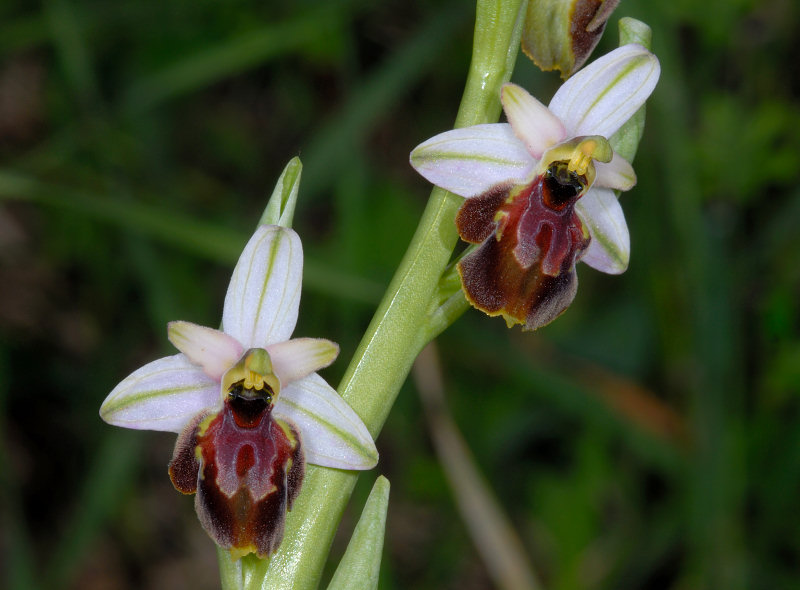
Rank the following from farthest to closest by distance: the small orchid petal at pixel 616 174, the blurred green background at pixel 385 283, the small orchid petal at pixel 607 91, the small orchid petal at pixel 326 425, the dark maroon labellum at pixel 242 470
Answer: the blurred green background at pixel 385 283, the small orchid petal at pixel 616 174, the small orchid petal at pixel 607 91, the small orchid petal at pixel 326 425, the dark maroon labellum at pixel 242 470

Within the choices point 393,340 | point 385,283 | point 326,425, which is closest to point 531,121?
point 393,340

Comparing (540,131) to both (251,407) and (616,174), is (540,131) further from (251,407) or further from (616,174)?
(251,407)

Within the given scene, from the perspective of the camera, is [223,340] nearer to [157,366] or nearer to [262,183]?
[157,366]

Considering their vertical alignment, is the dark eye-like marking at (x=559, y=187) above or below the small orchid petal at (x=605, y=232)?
above

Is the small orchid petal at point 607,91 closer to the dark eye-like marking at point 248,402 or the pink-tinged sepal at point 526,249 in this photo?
the pink-tinged sepal at point 526,249


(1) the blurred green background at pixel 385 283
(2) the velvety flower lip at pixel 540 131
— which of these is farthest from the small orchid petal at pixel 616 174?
(1) the blurred green background at pixel 385 283

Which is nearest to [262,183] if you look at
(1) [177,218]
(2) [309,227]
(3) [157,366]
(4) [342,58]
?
(2) [309,227]
